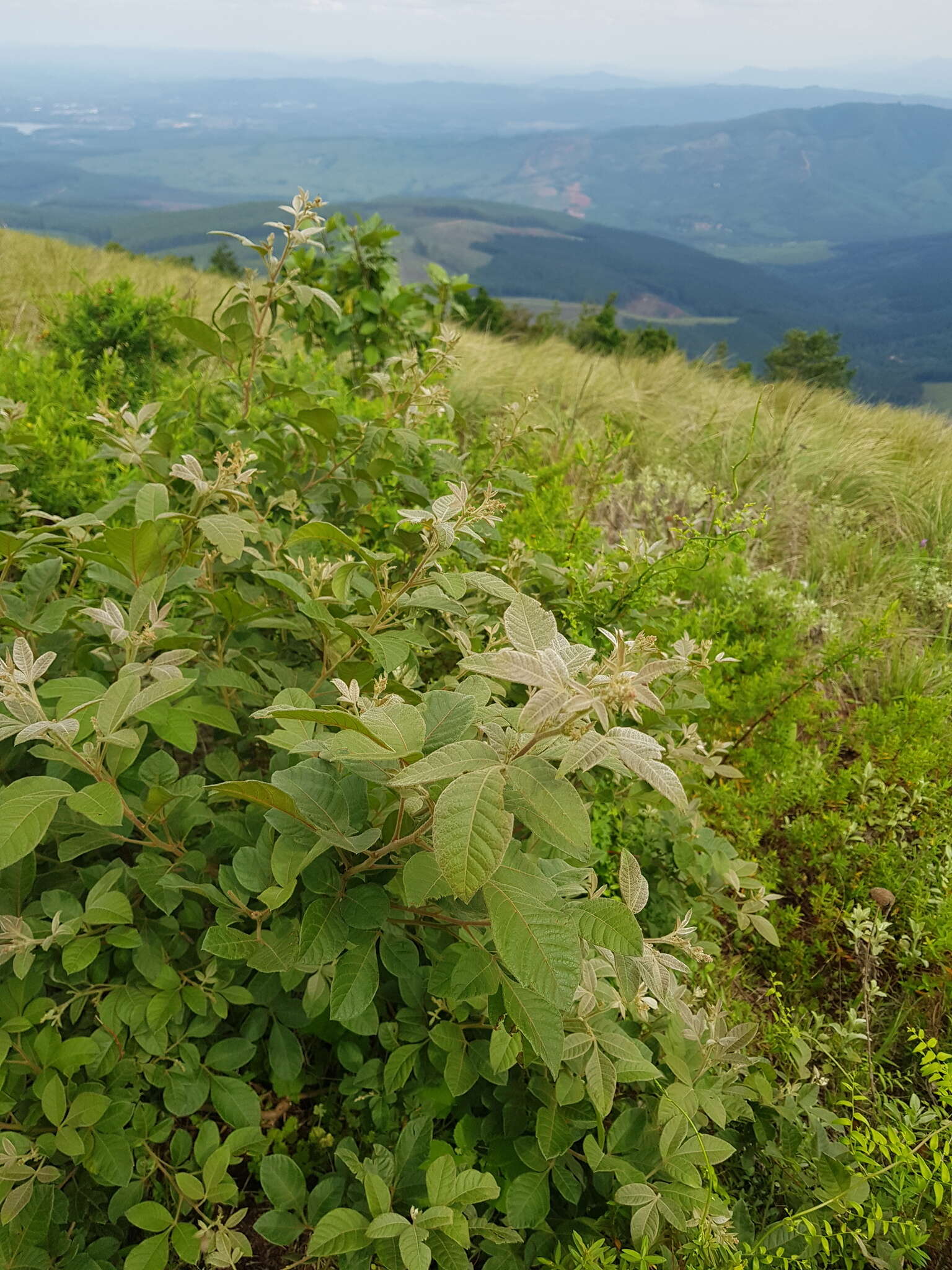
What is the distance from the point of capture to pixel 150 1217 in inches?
46.0

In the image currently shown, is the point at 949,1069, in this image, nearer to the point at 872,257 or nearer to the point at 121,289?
the point at 121,289

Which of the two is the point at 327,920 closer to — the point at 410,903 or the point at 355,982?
the point at 355,982

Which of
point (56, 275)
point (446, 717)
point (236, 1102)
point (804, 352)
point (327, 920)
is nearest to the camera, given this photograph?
point (446, 717)

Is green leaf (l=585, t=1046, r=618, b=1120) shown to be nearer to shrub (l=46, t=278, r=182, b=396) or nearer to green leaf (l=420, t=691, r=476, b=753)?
green leaf (l=420, t=691, r=476, b=753)

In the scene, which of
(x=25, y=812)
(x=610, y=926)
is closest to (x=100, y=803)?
(x=25, y=812)

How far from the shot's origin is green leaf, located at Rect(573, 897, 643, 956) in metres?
0.97

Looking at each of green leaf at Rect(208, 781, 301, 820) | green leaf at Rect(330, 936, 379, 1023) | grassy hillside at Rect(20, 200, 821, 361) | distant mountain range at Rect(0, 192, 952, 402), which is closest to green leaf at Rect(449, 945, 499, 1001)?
green leaf at Rect(330, 936, 379, 1023)

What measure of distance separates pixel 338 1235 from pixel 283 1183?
194 millimetres

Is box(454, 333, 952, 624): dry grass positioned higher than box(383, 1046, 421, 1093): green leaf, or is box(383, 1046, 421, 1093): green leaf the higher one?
box(454, 333, 952, 624): dry grass

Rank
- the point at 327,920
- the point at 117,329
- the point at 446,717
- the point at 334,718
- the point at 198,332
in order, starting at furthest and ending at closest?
the point at 117,329
the point at 198,332
the point at 327,920
the point at 446,717
the point at 334,718

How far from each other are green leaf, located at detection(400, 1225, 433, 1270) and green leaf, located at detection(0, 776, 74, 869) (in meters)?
0.79

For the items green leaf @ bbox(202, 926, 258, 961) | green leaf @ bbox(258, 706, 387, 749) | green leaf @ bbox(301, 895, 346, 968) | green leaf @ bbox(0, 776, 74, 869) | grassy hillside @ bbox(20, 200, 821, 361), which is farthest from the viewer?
grassy hillside @ bbox(20, 200, 821, 361)

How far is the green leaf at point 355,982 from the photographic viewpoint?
1083mm

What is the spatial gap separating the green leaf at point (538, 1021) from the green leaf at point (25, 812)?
675mm
